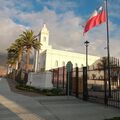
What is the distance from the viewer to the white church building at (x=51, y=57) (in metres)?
96.9

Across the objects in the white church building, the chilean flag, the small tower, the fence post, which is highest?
the small tower

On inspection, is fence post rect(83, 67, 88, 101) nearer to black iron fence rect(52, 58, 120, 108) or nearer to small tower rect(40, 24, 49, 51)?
black iron fence rect(52, 58, 120, 108)

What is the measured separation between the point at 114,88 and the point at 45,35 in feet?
303

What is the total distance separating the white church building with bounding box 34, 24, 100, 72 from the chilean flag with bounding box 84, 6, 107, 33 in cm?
7427

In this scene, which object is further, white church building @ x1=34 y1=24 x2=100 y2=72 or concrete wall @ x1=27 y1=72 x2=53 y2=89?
white church building @ x1=34 y1=24 x2=100 y2=72

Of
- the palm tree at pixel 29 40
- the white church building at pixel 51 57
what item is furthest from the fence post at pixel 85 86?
the white church building at pixel 51 57

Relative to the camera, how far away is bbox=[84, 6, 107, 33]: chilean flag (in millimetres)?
19406

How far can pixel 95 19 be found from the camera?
19.5m

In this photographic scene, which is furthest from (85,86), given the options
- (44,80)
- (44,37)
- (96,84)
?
(44,37)

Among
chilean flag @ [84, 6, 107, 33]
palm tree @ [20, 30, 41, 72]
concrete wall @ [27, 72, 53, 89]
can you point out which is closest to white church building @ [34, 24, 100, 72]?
palm tree @ [20, 30, 41, 72]

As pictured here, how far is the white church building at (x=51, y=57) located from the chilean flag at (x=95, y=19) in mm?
74271

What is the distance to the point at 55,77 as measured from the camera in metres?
27.9

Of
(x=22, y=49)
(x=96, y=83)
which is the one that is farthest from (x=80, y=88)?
(x=22, y=49)

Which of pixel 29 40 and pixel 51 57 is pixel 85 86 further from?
pixel 51 57
